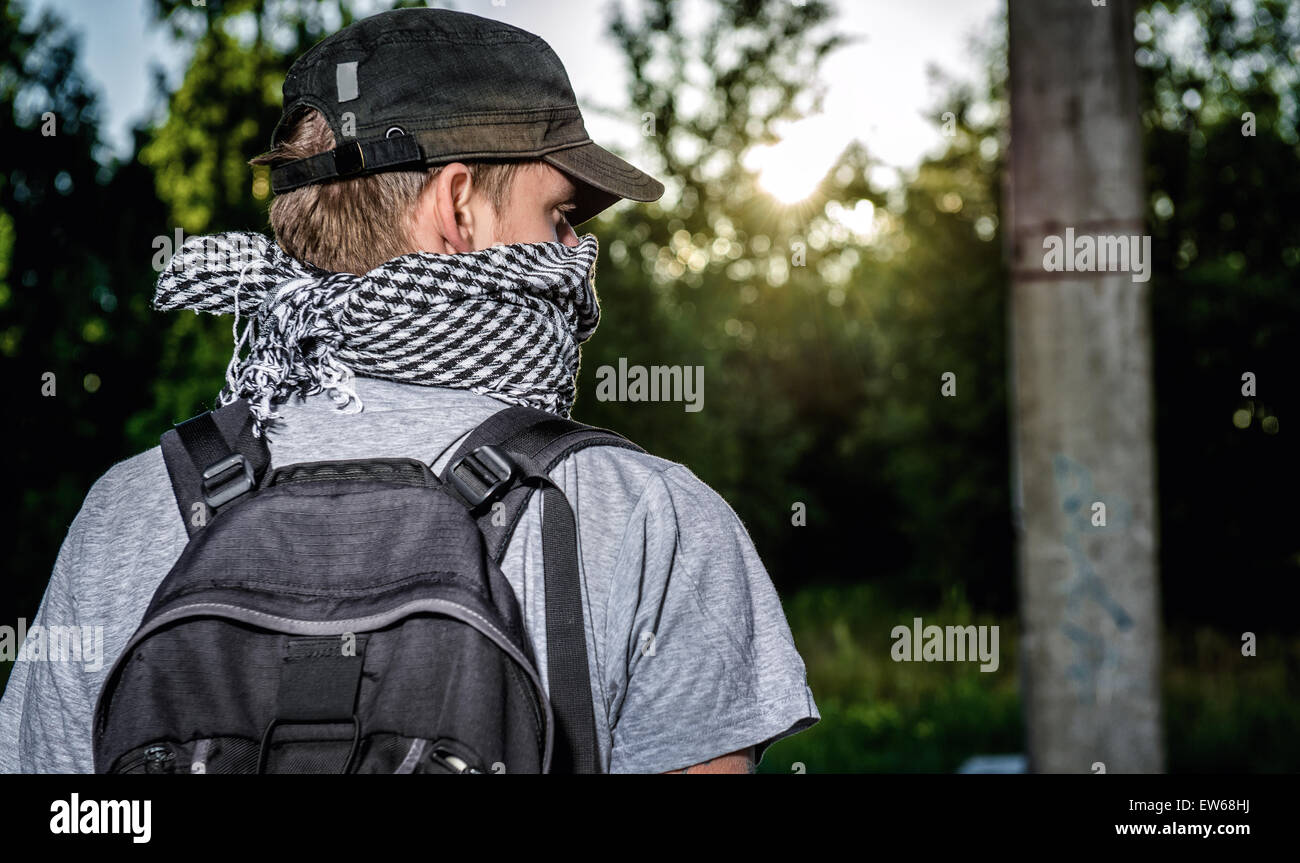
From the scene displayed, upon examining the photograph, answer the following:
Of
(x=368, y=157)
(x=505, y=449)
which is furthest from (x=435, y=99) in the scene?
(x=505, y=449)

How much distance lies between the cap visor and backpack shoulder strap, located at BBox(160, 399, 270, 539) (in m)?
0.58

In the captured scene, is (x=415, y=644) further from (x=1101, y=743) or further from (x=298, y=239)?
(x=1101, y=743)

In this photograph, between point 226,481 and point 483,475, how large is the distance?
0.34 m

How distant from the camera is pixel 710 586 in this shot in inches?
50.9

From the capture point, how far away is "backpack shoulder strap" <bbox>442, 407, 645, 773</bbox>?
1.23 m

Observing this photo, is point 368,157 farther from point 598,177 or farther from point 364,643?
point 364,643

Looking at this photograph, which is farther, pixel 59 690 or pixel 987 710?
pixel 987 710

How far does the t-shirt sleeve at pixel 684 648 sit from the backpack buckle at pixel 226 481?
0.48 metres

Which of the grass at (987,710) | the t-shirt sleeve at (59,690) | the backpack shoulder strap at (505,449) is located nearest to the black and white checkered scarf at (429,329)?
the backpack shoulder strap at (505,449)

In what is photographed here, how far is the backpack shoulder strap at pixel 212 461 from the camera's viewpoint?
4.33ft

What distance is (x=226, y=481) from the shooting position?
1320 mm
